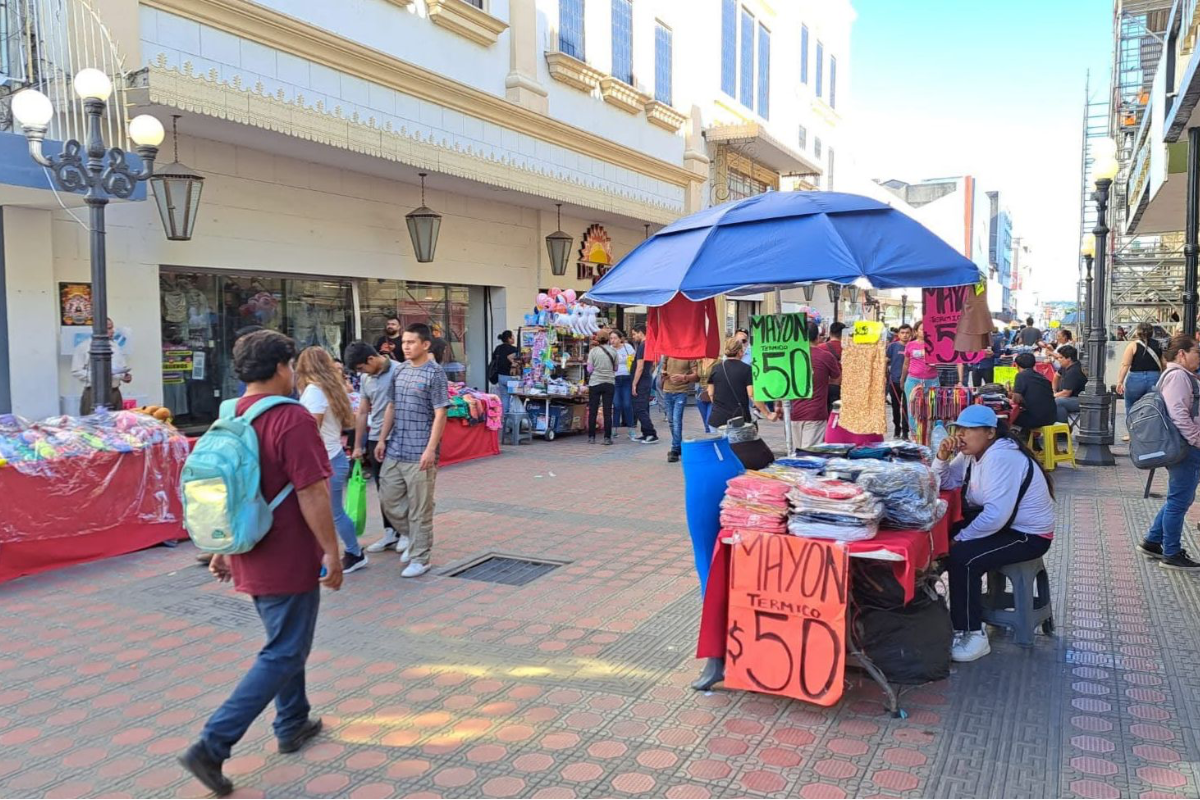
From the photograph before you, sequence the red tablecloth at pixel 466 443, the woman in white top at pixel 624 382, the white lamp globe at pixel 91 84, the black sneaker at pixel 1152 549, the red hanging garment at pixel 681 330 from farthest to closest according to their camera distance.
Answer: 1. the woman in white top at pixel 624 382
2. the red tablecloth at pixel 466 443
3. the white lamp globe at pixel 91 84
4. the black sneaker at pixel 1152 549
5. the red hanging garment at pixel 681 330

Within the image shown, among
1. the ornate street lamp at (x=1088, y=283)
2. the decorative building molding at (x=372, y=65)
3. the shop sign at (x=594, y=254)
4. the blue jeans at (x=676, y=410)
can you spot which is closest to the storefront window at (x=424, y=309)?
the decorative building molding at (x=372, y=65)

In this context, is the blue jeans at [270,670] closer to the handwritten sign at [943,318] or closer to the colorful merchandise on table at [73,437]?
the colorful merchandise on table at [73,437]

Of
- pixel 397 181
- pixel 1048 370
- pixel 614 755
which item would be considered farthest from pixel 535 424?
pixel 614 755

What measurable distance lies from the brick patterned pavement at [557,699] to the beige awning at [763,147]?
1617cm

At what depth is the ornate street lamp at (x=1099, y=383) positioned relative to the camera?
11.8m

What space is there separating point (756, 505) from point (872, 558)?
603 millimetres

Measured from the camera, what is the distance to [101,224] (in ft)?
24.7

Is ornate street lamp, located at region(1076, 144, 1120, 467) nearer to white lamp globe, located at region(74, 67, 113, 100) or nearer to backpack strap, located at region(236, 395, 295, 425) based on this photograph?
backpack strap, located at region(236, 395, 295, 425)

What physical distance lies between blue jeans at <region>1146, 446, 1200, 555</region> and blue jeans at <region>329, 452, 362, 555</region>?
20.4ft

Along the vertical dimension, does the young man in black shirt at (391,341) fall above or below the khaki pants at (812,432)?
above

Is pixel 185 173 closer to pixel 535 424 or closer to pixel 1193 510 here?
pixel 535 424

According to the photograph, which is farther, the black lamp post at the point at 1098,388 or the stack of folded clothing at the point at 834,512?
the black lamp post at the point at 1098,388

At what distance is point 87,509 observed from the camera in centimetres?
691

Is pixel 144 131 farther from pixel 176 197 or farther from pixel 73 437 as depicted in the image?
pixel 73 437
